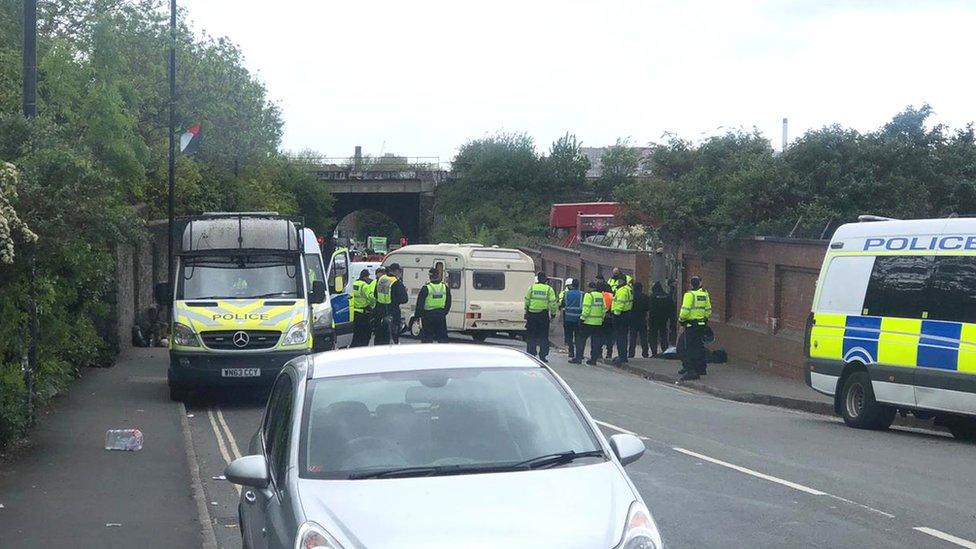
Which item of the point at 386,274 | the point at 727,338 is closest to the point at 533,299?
the point at 386,274

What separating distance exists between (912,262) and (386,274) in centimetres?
1151

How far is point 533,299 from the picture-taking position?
2556cm

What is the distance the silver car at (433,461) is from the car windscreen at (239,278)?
11.4 m

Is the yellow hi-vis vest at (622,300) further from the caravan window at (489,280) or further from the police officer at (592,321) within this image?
the caravan window at (489,280)

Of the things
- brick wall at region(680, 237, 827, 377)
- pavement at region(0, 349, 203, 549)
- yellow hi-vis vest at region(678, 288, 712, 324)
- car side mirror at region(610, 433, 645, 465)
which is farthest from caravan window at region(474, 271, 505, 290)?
car side mirror at region(610, 433, 645, 465)

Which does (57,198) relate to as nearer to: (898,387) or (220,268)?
(220,268)

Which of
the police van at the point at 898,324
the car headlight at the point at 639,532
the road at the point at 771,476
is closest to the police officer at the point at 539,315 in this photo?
the road at the point at 771,476

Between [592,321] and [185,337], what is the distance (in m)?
10.9

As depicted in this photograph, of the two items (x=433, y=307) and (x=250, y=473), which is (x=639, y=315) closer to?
(x=433, y=307)

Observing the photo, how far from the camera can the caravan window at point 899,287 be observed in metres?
15.7

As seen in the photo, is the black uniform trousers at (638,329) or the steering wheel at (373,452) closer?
the steering wheel at (373,452)

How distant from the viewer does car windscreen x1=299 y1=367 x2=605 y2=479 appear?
19.5ft

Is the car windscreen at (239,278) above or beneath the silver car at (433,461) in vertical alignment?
above

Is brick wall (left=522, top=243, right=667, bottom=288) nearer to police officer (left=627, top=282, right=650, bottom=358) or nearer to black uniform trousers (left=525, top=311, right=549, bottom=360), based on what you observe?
police officer (left=627, top=282, right=650, bottom=358)
